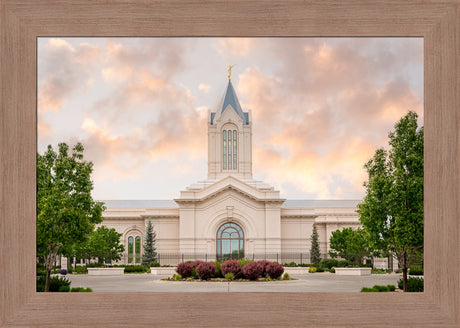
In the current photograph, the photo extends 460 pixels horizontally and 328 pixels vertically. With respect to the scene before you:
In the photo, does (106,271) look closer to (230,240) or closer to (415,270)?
(230,240)

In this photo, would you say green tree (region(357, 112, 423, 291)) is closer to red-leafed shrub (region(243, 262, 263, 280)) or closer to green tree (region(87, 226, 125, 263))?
red-leafed shrub (region(243, 262, 263, 280))

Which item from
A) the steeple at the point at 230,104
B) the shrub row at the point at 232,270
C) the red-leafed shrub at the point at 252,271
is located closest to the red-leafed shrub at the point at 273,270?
the shrub row at the point at 232,270

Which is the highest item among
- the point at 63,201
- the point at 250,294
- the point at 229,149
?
the point at 229,149

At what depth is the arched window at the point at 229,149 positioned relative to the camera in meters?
39.1

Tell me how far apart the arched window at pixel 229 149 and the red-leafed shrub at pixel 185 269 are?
19467mm

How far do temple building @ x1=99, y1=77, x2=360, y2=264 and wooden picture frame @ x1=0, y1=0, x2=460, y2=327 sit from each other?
28.4 m

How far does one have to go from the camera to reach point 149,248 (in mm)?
35344

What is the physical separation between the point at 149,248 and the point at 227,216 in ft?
19.5

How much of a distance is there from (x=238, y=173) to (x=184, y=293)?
3140 cm

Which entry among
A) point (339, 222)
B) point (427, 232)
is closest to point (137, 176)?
point (427, 232)

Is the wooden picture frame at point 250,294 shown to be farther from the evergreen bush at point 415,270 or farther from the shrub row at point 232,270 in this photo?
the shrub row at point 232,270

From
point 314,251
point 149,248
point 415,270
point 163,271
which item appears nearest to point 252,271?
point 415,270

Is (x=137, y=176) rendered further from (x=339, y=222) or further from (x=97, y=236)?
(x=339, y=222)

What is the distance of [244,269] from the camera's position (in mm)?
18062
